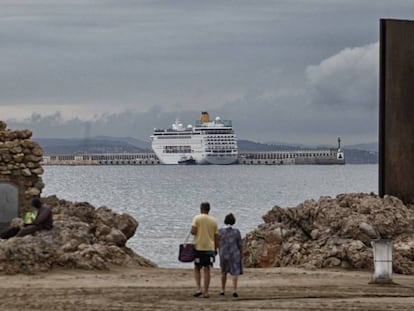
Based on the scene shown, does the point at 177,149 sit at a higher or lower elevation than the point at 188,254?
higher

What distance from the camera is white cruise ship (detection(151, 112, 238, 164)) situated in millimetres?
174875

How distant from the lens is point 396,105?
2650cm

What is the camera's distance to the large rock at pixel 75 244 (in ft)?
67.3

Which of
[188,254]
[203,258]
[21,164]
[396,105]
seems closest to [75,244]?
[21,164]

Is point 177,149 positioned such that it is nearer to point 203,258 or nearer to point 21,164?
point 21,164

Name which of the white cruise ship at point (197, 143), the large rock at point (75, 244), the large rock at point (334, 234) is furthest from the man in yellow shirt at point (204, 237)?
Result: the white cruise ship at point (197, 143)

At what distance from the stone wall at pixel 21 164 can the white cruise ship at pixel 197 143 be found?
148327 mm

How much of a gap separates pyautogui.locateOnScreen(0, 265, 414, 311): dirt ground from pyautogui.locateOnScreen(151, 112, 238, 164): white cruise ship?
152 m

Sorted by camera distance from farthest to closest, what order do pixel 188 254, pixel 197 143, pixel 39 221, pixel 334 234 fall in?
pixel 197 143 < pixel 334 234 < pixel 39 221 < pixel 188 254

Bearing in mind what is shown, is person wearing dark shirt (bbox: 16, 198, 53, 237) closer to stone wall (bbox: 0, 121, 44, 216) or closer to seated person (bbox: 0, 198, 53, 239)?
seated person (bbox: 0, 198, 53, 239)

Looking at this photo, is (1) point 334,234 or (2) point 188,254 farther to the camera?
(1) point 334,234

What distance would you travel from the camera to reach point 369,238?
2303 centimetres

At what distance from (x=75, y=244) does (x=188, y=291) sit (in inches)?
139

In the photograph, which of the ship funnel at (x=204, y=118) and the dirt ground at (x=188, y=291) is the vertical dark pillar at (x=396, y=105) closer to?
the dirt ground at (x=188, y=291)
